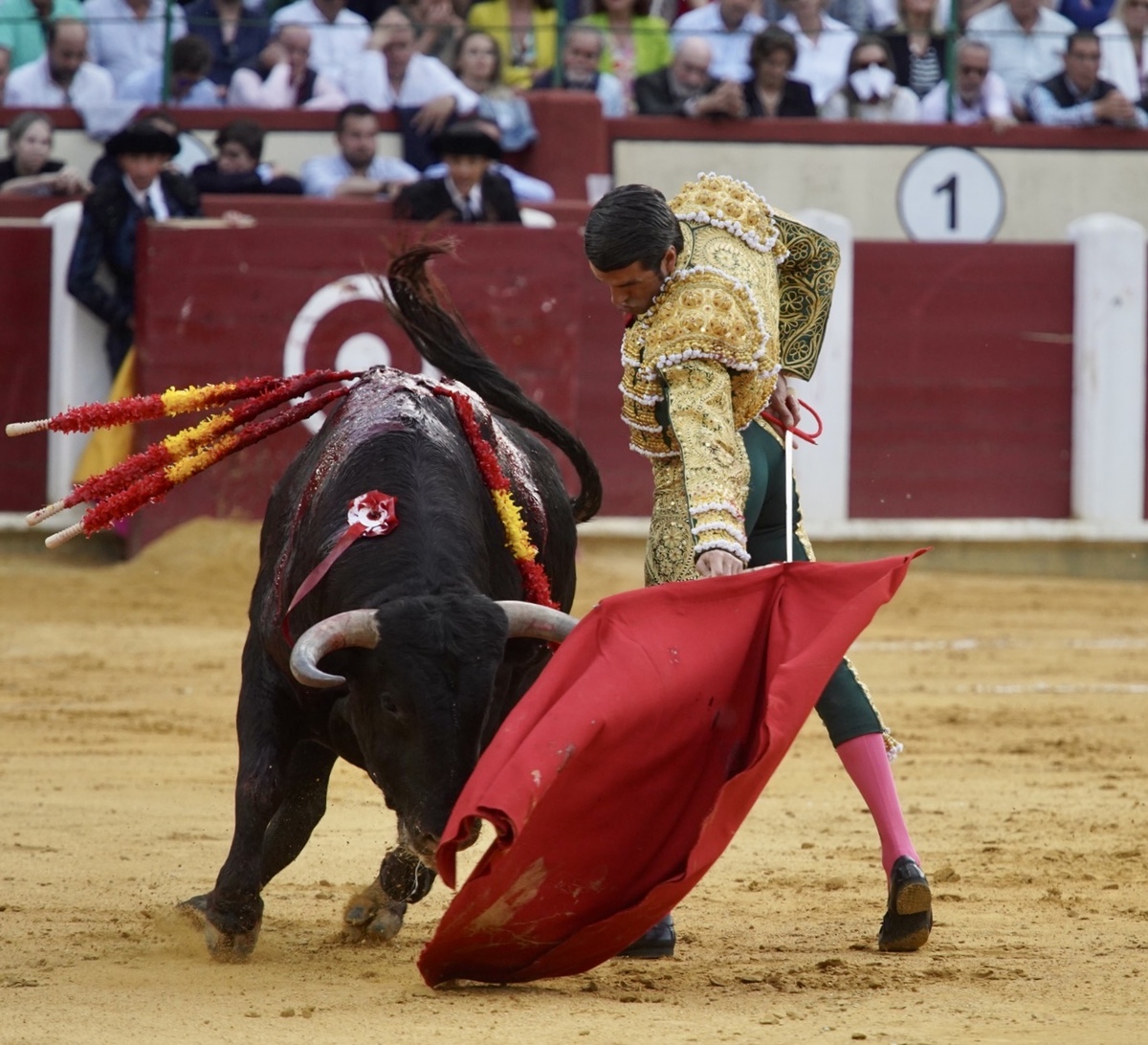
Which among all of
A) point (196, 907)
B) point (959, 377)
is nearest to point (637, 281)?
point (196, 907)

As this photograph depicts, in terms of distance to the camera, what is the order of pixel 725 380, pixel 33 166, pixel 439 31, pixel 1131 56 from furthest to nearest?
1. pixel 1131 56
2. pixel 439 31
3. pixel 33 166
4. pixel 725 380

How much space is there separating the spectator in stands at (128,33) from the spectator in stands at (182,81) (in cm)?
6

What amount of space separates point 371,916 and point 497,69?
6.12 m

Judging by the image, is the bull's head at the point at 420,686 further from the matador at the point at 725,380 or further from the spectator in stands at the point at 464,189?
the spectator in stands at the point at 464,189

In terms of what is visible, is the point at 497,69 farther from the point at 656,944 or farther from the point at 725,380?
the point at 656,944

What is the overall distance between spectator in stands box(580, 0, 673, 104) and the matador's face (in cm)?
626

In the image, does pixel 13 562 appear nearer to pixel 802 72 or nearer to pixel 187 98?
pixel 187 98

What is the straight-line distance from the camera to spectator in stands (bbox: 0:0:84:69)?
28.5 feet

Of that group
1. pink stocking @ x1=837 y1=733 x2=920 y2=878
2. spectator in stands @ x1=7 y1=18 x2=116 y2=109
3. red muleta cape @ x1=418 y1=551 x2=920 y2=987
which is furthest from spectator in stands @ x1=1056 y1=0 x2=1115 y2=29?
red muleta cape @ x1=418 y1=551 x2=920 y2=987

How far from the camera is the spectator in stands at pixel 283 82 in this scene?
876cm

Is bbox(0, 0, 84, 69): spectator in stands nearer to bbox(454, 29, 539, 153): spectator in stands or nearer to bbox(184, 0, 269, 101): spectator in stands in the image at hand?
bbox(184, 0, 269, 101): spectator in stands

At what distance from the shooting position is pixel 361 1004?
271 centimetres

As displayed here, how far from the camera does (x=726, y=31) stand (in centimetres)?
906

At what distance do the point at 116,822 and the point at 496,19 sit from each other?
5.61m
